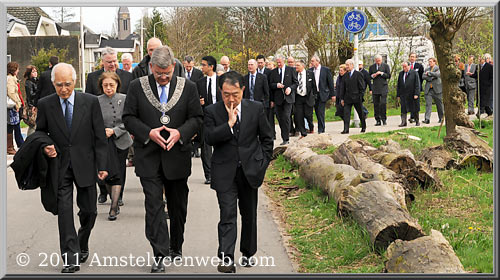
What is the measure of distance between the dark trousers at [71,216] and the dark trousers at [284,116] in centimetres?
981

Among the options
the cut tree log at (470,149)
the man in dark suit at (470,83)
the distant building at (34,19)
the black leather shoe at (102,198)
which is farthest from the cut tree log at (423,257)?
the distant building at (34,19)

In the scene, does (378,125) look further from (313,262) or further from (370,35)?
(313,262)

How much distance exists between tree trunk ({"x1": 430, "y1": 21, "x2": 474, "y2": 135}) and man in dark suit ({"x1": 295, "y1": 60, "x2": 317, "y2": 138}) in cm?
386

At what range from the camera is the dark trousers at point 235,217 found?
23.0 feet

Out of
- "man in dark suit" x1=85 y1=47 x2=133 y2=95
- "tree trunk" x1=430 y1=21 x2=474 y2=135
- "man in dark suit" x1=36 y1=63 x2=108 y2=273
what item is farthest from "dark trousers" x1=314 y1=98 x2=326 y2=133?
"man in dark suit" x1=36 y1=63 x2=108 y2=273

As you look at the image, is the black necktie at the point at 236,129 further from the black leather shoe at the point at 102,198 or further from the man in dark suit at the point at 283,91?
the man in dark suit at the point at 283,91

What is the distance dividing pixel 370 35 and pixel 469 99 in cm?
927

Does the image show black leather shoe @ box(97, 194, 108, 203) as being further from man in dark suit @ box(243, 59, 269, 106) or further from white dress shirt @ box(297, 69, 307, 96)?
white dress shirt @ box(297, 69, 307, 96)

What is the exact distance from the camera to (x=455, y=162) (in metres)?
11.8

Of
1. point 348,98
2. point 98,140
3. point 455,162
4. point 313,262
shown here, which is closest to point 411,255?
point 313,262

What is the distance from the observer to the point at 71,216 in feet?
23.2

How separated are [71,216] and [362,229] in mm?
2801

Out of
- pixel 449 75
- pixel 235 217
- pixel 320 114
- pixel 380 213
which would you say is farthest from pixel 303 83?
pixel 235 217

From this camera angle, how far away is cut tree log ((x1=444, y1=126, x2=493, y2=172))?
11609mm
